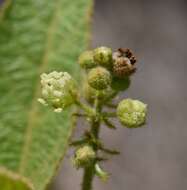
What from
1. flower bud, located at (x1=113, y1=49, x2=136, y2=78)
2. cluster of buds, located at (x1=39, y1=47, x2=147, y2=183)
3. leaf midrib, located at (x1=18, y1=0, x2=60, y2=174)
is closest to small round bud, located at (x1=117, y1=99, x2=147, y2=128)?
cluster of buds, located at (x1=39, y1=47, x2=147, y2=183)

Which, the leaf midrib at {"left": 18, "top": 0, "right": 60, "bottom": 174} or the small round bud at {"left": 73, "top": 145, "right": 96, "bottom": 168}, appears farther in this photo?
the leaf midrib at {"left": 18, "top": 0, "right": 60, "bottom": 174}

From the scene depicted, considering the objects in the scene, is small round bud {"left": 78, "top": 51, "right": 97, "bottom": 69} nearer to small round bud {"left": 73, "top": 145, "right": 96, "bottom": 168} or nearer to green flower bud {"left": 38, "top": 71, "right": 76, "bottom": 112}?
green flower bud {"left": 38, "top": 71, "right": 76, "bottom": 112}

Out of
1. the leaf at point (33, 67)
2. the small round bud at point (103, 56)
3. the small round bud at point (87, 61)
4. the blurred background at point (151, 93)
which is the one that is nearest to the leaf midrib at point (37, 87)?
the leaf at point (33, 67)

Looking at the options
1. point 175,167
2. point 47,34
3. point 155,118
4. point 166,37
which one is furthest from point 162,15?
point 47,34

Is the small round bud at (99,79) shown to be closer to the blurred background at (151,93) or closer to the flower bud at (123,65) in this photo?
the flower bud at (123,65)

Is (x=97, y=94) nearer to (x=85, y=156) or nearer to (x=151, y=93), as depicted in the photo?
(x=85, y=156)

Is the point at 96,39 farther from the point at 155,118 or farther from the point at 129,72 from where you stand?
the point at 129,72
